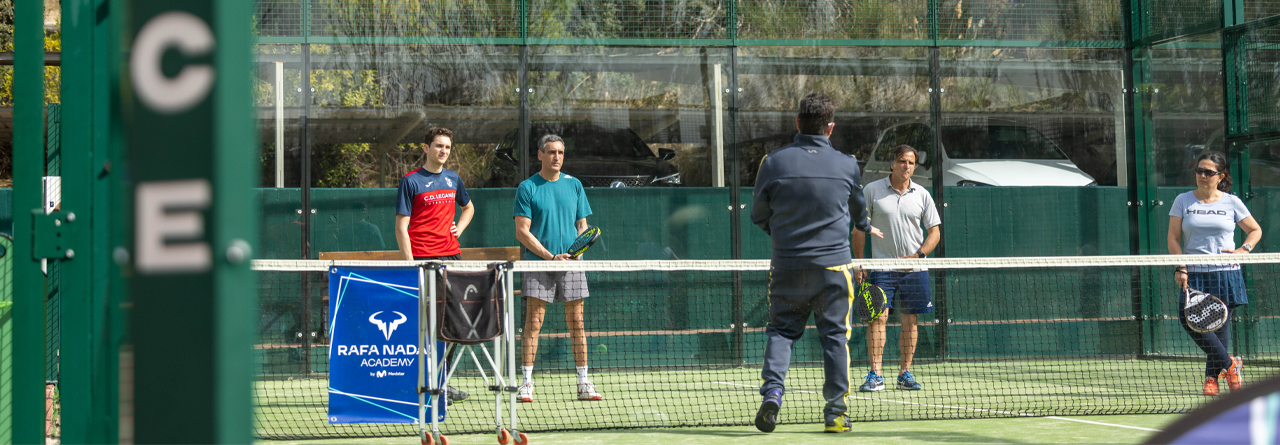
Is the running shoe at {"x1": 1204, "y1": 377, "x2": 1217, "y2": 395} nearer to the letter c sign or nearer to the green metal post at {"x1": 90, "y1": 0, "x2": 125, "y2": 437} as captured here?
the green metal post at {"x1": 90, "y1": 0, "x2": 125, "y2": 437}

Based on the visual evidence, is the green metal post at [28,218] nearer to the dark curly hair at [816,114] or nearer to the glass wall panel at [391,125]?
the dark curly hair at [816,114]

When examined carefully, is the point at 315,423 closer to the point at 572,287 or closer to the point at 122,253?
the point at 572,287

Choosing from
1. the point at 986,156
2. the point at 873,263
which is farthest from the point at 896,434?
the point at 986,156

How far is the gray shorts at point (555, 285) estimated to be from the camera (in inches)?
270

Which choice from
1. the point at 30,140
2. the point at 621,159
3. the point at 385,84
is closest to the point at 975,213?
the point at 621,159

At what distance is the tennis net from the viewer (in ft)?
22.4

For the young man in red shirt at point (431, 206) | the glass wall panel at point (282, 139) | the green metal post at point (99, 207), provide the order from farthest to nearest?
the glass wall panel at point (282, 139), the young man in red shirt at point (431, 206), the green metal post at point (99, 207)

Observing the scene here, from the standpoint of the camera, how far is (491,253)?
26.3 ft

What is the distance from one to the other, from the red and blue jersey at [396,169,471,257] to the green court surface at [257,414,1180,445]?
1790mm

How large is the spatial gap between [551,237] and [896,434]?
2.83m

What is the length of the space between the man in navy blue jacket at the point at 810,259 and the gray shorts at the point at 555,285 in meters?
1.98

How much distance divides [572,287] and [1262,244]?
21.7 feet

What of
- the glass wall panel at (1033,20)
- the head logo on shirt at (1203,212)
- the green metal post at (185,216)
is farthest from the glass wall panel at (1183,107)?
the green metal post at (185,216)

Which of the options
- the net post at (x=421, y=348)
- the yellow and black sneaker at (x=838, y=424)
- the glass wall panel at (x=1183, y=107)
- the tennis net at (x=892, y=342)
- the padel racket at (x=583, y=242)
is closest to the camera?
the net post at (x=421, y=348)
